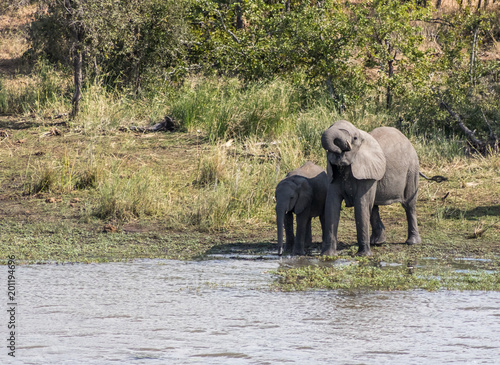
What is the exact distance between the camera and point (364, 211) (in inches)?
321

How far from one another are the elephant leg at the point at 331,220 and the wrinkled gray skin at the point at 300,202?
26 centimetres

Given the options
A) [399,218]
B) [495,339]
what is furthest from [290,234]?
[495,339]

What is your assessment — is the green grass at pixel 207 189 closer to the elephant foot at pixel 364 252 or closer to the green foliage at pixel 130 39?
the elephant foot at pixel 364 252

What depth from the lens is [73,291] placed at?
657 centimetres

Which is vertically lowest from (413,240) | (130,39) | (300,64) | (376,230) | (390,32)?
(413,240)

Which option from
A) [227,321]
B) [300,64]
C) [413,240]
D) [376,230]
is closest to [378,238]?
[376,230]

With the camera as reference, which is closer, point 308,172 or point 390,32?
point 308,172

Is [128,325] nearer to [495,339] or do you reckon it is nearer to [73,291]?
[73,291]

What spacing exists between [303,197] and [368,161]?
0.81 m

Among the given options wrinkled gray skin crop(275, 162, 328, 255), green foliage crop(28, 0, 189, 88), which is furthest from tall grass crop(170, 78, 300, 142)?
wrinkled gray skin crop(275, 162, 328, 255)

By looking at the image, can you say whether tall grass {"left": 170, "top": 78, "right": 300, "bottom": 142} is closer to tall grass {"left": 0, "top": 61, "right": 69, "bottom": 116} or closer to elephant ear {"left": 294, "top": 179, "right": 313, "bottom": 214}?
tall grass {"left": 0, "top": 61, "right": 69, "bottom": 116}

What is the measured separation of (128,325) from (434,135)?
9.52 m

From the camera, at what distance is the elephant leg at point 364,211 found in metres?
8.16

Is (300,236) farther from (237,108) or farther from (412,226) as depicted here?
(237,108)
